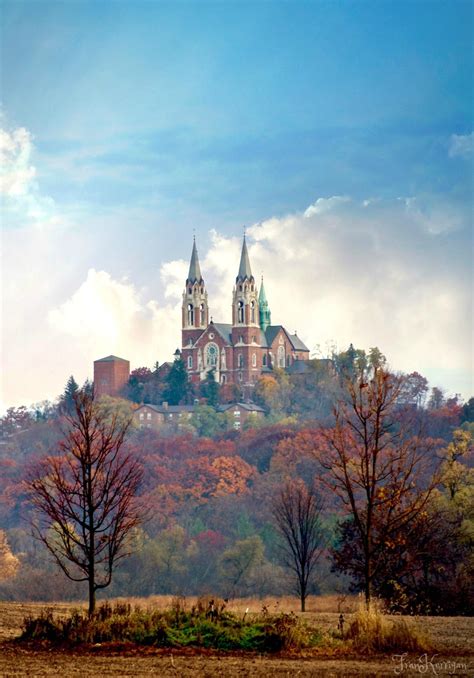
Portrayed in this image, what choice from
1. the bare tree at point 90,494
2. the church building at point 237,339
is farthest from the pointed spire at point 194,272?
the bare tree at point 90,494

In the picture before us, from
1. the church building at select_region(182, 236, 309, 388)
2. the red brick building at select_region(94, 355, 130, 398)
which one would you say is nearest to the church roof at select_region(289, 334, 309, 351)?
the church building at select_region(182, 236, 309, 388)

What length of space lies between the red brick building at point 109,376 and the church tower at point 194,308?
10417 millimetres

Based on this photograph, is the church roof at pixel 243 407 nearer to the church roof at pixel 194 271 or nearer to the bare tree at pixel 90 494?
the church roof at pixel 194 271

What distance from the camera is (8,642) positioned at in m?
16.8

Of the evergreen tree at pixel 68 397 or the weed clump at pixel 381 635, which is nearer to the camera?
the weed clump at pixel 381 635

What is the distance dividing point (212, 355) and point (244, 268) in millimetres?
13467

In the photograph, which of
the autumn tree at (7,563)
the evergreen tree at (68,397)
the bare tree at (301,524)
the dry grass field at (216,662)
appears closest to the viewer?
the dry grass field at (216,662)

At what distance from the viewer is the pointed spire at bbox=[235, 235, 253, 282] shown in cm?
14662

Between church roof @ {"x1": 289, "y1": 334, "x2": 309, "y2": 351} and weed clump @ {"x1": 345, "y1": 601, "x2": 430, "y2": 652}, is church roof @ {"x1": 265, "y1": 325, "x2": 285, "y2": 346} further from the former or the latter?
weed clump @ {"x1": 345, "y1": 601, "x2": 430, "y2": 652}

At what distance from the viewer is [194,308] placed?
14725 centimetres

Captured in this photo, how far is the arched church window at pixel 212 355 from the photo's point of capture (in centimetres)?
14075

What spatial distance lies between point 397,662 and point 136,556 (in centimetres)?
5351

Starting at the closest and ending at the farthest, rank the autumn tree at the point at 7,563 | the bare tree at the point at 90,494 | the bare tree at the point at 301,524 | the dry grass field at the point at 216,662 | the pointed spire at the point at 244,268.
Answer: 1. the dry grass field at the point at 216,662
2. the bare tree at the point at 90,494
3. the bare tree at the point at 301,524
4. the autumn tree at the point at 7,563
5. the pointed spire at the point at 244,268

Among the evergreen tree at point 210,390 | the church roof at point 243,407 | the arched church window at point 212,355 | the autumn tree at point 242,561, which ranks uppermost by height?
the arched church window at point 212,355
